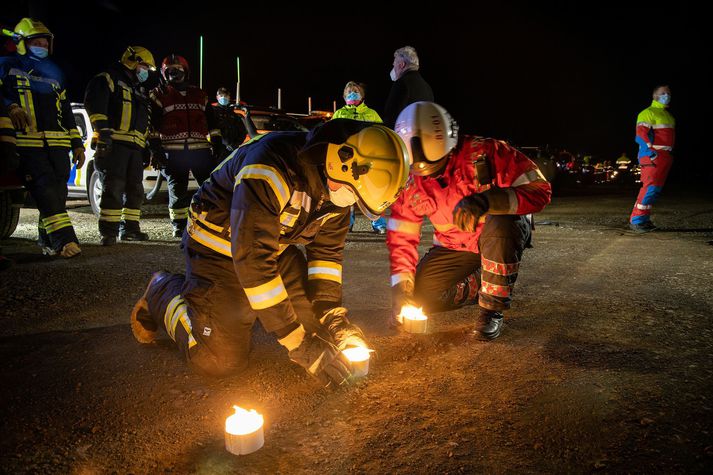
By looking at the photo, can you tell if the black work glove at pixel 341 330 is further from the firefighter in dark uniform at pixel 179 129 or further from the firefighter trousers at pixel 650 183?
the firefighter trousers at pixel 650 183

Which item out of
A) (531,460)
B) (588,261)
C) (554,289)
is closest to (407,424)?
(531,460)

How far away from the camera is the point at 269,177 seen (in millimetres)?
2195

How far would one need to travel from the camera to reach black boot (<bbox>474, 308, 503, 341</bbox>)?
301cm

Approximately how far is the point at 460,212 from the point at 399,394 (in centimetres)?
114

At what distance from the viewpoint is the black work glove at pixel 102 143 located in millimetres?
5801

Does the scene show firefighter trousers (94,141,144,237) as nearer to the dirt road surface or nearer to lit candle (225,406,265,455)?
the dirt road surface

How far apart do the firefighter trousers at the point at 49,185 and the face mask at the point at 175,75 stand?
5.37 feet

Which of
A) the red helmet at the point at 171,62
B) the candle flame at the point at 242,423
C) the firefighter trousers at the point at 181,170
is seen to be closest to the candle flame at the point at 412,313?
the candle flame at the point at 242,423

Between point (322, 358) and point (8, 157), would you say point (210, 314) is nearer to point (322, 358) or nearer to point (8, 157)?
point (322, 358)

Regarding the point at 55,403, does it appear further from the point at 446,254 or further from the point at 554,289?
the point at 554,289

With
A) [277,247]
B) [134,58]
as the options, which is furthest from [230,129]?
[277,247]

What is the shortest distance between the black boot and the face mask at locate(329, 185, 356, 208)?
3.89 feet

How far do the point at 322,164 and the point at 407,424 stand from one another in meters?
1.19

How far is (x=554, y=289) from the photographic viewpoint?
418 cm
